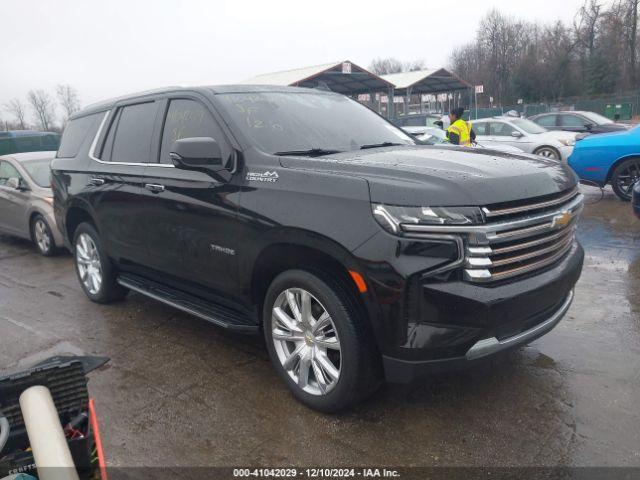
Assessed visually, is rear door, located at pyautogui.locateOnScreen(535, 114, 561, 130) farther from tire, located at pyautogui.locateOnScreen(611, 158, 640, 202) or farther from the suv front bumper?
the suv front bumper

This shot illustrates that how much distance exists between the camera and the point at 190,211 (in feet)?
12.8

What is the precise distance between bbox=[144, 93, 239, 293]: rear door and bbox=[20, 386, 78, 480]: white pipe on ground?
1.63 meters

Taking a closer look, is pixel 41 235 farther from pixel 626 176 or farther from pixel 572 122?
pixel 572 122

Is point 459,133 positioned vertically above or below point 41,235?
above

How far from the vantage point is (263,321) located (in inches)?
138

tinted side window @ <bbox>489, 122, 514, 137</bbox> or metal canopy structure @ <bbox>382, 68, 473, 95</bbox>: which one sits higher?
metal canopy structure @ <bbox>382, 68, 473, 95</bbox>

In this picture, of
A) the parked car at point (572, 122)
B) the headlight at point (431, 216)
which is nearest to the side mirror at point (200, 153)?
the headlight at point (431, 216)

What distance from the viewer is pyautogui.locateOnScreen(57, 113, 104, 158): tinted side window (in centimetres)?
553

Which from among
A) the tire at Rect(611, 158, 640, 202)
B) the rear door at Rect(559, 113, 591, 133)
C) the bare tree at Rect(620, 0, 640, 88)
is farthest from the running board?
the bare tree at Rect(620, 0, 640, 88)

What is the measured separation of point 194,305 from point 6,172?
259 inches

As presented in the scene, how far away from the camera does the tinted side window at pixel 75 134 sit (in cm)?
553

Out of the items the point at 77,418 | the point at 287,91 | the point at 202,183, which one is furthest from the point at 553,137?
the point at 77,418

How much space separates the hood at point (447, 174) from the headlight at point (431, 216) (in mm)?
32

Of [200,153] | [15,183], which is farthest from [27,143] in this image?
[200,153]
